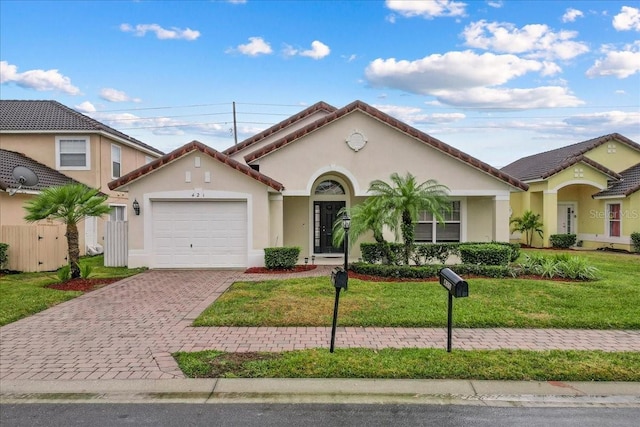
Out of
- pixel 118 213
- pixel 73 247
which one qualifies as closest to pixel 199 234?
pixel 73 247

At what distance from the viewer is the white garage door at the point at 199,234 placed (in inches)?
597

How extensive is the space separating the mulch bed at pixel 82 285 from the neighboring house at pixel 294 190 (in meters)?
2.39

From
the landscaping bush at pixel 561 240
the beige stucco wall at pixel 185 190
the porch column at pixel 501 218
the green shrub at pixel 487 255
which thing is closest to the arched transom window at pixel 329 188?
the beige stucco wall at pixel 185 190

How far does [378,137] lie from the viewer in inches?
651

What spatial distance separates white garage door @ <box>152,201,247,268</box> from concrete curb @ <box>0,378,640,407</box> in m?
9.83

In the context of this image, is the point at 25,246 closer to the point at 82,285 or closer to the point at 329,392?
the point at 82,285

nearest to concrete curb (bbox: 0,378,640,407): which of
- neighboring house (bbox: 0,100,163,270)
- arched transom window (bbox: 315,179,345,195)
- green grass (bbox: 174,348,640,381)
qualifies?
green grass (bbox: 174,348,640,381)

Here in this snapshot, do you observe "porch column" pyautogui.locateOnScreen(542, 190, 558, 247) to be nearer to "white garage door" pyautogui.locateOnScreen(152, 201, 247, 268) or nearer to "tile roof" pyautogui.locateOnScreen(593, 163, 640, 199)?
"tile roof" pyautogui.locateOnScreen(593, 163, 640, 199)

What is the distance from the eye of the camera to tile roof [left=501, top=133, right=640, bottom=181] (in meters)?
22.8

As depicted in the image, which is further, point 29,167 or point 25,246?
point 29,167

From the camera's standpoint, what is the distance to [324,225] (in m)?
17.9

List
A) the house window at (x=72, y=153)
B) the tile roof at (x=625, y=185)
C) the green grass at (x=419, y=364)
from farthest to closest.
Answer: the tile roof at (x=625, y=185)
the house window at (x=72, y=153)
the green grass at (x=419, y=364)

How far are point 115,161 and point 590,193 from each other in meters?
25.2

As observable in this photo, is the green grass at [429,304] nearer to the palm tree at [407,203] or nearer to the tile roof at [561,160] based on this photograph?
the palm tree at [407,203]
